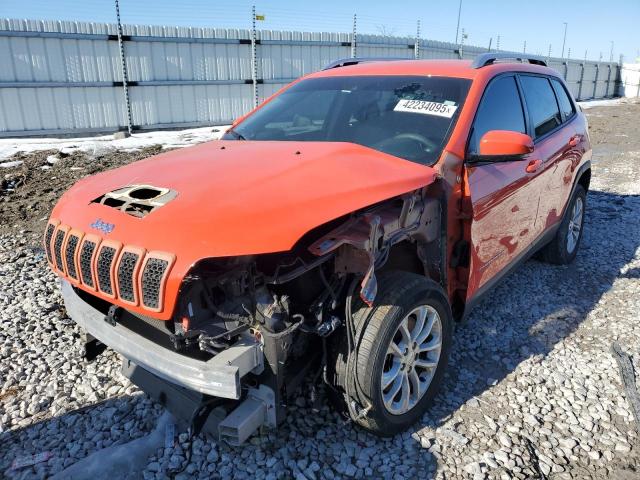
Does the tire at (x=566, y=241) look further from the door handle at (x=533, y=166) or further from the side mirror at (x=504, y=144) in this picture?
the side mirror at (x=504, y=144)

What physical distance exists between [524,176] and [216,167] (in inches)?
85.8

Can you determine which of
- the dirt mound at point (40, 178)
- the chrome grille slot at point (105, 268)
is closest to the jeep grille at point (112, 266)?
the chrome grille slot at point (105, 268)

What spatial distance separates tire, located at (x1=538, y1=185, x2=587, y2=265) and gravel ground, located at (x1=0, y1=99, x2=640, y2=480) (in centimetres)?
60

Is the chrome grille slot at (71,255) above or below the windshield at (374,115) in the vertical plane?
below

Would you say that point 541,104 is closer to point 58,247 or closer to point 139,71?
point 58,247

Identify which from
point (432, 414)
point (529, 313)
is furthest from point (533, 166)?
point (432, 414)

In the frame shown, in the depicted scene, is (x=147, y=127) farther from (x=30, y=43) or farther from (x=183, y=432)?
(x=183, y=432)

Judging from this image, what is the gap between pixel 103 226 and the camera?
2252 millimetres

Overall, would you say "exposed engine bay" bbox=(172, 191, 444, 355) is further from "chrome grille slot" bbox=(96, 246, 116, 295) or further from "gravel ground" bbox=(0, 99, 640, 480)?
"gravel ground" bbox=(0, 99, 640, 480)

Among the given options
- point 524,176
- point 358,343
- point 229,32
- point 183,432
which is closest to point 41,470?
point 183,432

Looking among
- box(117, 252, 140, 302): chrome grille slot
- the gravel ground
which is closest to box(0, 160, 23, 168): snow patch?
the gravel ground

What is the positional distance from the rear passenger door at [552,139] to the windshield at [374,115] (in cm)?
108

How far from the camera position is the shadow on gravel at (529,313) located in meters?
3.19

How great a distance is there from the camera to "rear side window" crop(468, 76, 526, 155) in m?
3.11
